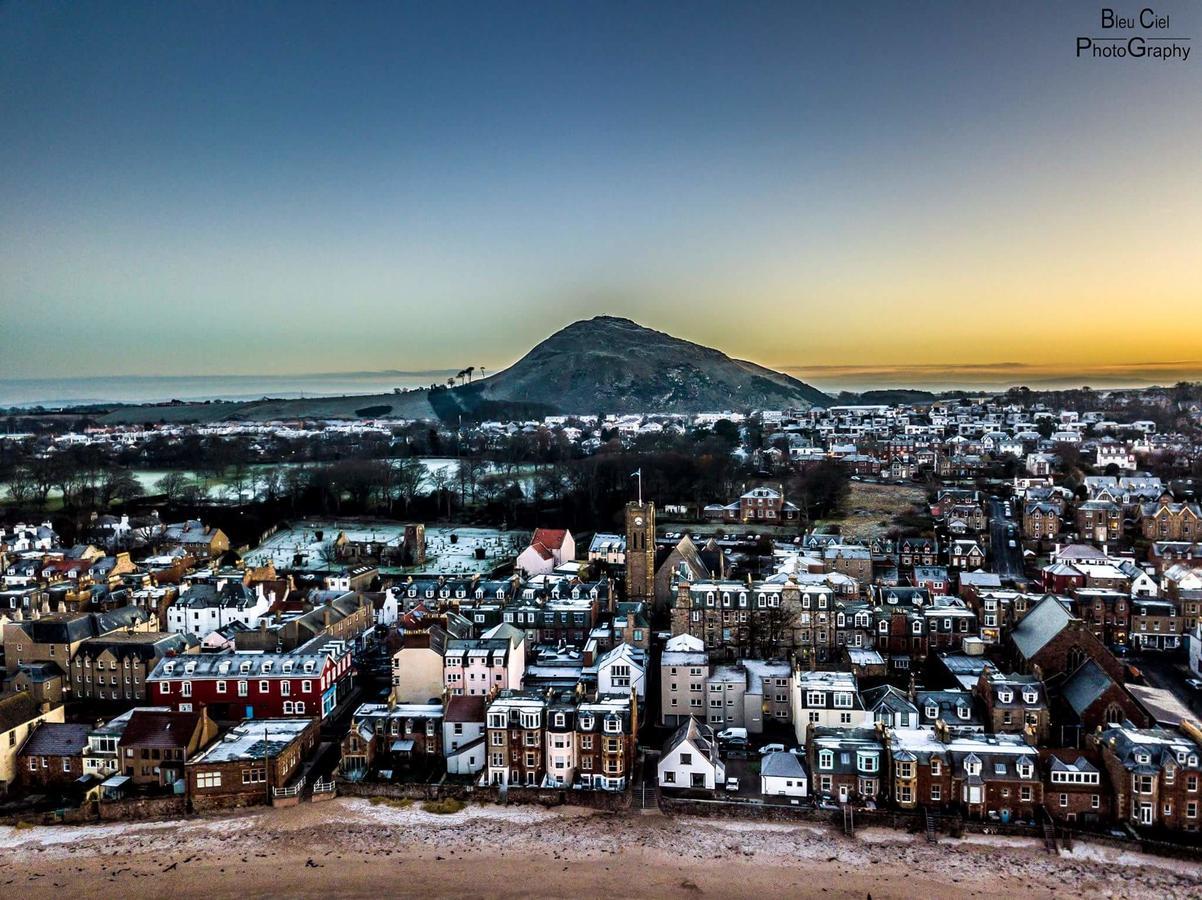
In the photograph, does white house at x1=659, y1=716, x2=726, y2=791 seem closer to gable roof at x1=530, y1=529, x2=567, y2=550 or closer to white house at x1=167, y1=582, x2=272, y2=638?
white house at x1=167, y1=582, x2=272, y2=638

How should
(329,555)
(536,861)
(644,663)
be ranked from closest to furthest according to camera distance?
(536,861) → (644,663) → (329,555)

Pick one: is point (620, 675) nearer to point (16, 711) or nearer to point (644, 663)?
point (644, 663)

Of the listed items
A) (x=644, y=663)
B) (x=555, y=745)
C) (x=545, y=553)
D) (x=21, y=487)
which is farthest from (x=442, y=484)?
(x=555, y=745)

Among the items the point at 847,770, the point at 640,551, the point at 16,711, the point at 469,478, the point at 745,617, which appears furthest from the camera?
the point at 469,478

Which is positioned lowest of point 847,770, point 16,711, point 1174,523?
point 847,770

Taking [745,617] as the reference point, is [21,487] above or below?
above
